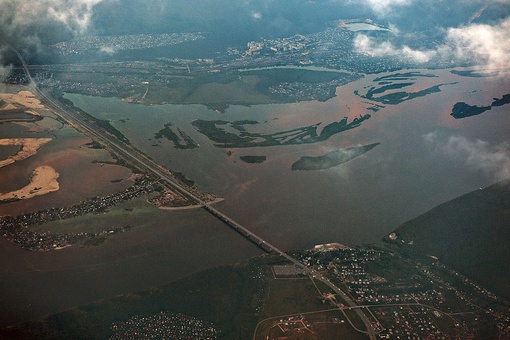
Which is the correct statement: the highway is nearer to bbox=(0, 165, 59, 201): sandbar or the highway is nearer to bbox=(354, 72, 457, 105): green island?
bbox=(0, 165, 59, 201): sandbar

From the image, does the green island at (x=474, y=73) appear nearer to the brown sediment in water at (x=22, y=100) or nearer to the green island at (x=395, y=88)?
the green island at (x=395, y=88)

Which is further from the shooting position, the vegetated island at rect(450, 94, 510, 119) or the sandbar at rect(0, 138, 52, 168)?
the vegetated island at rect(450, 94, 510, 119)

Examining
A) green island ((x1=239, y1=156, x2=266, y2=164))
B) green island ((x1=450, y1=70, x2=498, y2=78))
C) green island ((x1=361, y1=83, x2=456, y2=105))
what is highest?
green island ((x1=450, y1=70, x2=498, y2=78))

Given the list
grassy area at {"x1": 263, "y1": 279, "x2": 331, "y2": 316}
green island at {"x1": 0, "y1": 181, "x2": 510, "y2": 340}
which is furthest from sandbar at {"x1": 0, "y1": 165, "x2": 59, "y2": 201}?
grassy area at {"x1": 263, "y1": 279, "x2": 331, "y2": 316}

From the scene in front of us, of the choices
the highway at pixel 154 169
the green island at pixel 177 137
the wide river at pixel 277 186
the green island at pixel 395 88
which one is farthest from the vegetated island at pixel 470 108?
the highway at pixel 154 169

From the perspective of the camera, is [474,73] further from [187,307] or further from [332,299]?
[187,307]
